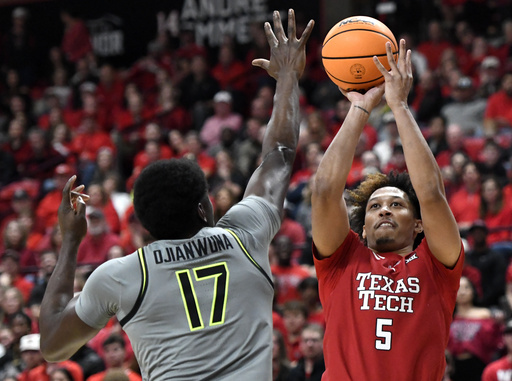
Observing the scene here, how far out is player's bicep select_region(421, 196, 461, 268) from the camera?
12.4ft

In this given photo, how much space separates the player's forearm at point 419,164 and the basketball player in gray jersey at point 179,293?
2.57 feet

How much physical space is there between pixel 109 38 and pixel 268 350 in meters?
13.8

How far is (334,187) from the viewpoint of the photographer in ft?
12.8

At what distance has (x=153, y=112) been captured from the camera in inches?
563

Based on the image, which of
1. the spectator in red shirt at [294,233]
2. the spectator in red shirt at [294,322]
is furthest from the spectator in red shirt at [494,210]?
the spectator in red shirt at [294,322]

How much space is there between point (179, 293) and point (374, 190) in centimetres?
Answer: 155

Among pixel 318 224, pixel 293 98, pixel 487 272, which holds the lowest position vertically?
pixel 487 272

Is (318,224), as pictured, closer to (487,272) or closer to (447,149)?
(487,272)

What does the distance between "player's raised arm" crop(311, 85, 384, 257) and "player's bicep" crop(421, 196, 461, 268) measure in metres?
0.37

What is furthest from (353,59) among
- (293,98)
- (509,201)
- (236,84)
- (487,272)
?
(236,84)

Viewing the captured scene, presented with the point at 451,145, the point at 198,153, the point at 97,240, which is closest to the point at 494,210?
the point at 451,145

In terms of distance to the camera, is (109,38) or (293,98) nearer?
(293,98)

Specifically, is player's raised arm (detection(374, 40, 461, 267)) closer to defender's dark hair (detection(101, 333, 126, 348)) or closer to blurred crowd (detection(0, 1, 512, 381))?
blurred crowd (detection(0, 1, 512, 381))

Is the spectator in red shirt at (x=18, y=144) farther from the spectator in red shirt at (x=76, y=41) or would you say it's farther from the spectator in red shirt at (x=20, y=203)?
the spectator in red shirt at (x=76, y=41)
